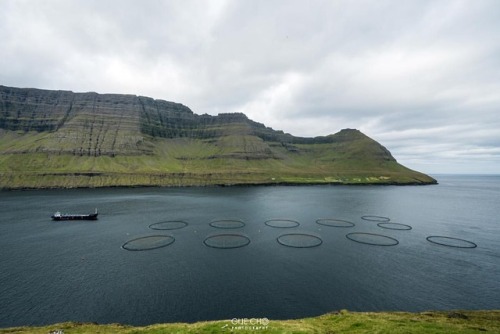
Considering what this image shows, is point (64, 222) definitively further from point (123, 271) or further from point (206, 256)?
point (206, 256)

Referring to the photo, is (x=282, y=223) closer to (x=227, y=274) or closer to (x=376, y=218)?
(x=376, y=218)

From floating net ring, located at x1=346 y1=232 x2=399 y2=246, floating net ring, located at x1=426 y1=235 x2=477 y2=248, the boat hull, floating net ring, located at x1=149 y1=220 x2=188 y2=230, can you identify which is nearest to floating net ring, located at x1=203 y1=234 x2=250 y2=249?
floating net ring, located at x1=149 y1=220 x2=188 y2=230

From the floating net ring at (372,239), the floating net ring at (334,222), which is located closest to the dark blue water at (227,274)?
the floating net ring at (372,239)

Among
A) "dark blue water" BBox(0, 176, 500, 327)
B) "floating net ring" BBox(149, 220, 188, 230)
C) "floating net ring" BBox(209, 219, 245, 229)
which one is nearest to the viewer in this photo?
"dark blue water" BBox(0, 176, 500, 327)

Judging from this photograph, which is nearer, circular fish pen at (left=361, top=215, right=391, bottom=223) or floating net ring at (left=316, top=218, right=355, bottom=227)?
floating net ring at (left=316, top=218, right=355, bottom=227)

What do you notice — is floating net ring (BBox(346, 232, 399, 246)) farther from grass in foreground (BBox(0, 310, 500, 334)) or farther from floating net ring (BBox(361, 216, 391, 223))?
grass in foreground (BBox(0, 310, 500, 334))

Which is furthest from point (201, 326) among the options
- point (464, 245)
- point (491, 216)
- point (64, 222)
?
point (491, 216)

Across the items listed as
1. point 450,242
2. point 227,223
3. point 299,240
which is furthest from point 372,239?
point 227,223

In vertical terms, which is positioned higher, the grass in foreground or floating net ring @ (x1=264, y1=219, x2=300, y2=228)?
the grass in foreground
